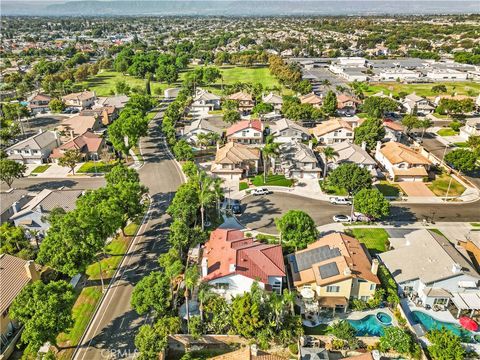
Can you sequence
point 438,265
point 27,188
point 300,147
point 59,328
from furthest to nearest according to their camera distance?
point 300,147
point 27,188
point 438,265
point 59,328

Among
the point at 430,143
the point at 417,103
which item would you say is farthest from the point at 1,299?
the point at 417,103

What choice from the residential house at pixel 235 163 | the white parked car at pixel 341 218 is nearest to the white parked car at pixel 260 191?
the residential house at pixel 235 163

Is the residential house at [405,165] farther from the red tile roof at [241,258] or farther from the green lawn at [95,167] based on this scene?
the green lawn at [95,167]

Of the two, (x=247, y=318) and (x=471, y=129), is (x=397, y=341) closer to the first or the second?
(x=247, y=318)

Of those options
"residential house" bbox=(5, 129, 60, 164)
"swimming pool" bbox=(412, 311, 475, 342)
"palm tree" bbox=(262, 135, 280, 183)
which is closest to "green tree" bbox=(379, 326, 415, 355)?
"swimming pool" bbox=(412, 311, 475, 342)

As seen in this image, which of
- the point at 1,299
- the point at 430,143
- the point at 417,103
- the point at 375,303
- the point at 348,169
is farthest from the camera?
the point at 417,103

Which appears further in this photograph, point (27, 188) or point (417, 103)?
point (417, 103)

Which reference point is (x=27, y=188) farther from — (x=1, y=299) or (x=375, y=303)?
(x=375, y=303)
